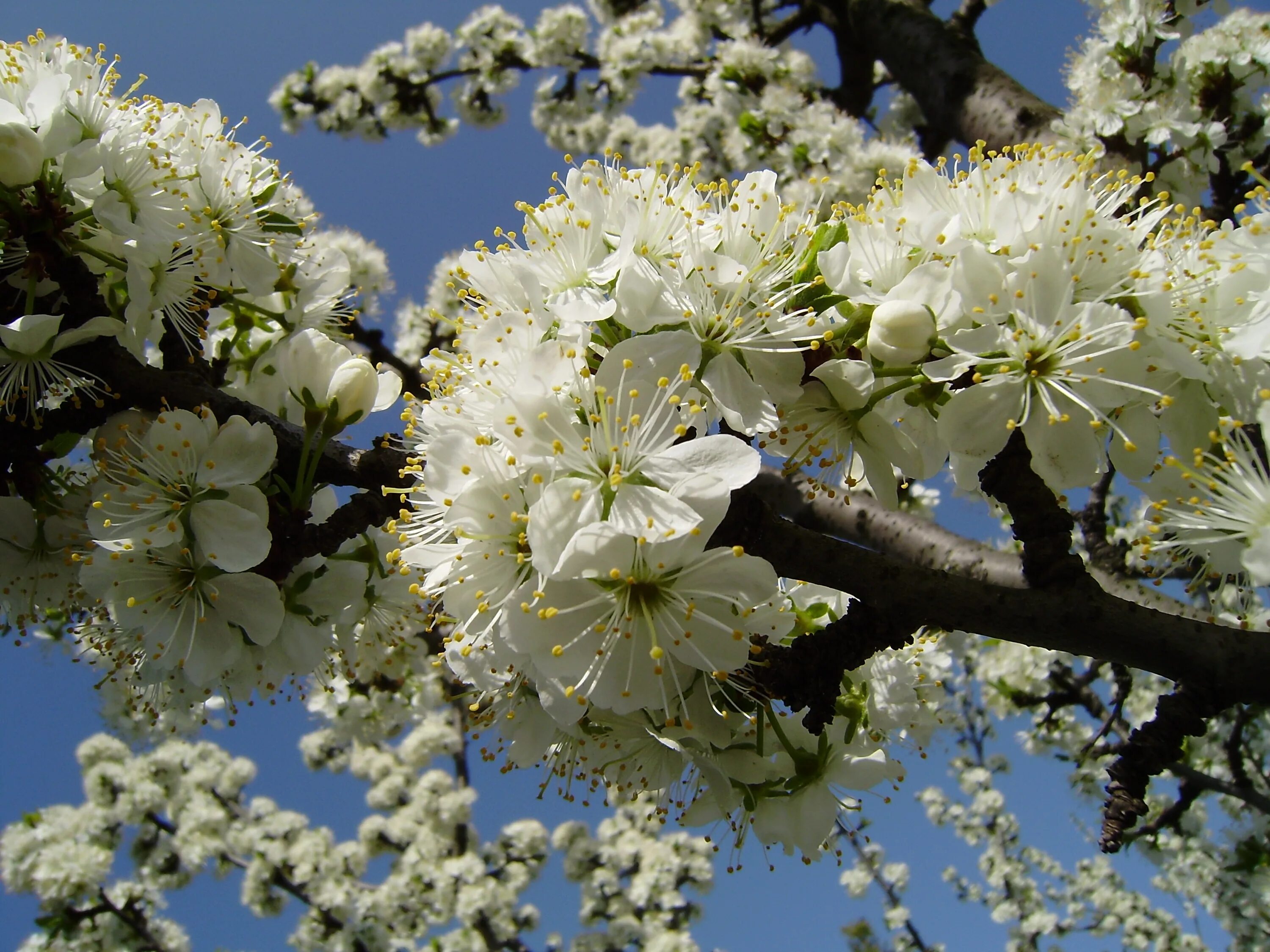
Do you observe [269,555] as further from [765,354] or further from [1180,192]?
[1180,192]

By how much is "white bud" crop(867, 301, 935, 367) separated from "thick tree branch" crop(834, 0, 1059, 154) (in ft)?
10.3

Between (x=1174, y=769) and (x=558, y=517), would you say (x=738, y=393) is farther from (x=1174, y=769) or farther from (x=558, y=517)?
(x=1174, y=769)

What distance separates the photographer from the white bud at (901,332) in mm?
1396

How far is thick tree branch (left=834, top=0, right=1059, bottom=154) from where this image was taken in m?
4.32

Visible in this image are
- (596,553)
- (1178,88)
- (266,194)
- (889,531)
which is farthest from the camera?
(1178,88)

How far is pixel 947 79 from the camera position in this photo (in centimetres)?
493

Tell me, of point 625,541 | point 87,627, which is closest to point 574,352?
point 625,541

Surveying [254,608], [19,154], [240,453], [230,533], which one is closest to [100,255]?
[19,154]

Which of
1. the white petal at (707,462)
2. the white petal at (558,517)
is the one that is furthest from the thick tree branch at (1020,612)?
the white petal at (558,517)

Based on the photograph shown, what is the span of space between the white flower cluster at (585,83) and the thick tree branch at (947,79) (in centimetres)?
69

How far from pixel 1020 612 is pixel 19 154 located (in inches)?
86.0

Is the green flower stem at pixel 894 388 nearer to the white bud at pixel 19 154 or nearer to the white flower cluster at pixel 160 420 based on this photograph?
the white flower cluster at pixel 160 420

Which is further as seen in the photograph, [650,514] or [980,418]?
[980,418]

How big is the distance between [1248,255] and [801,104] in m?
5.00
